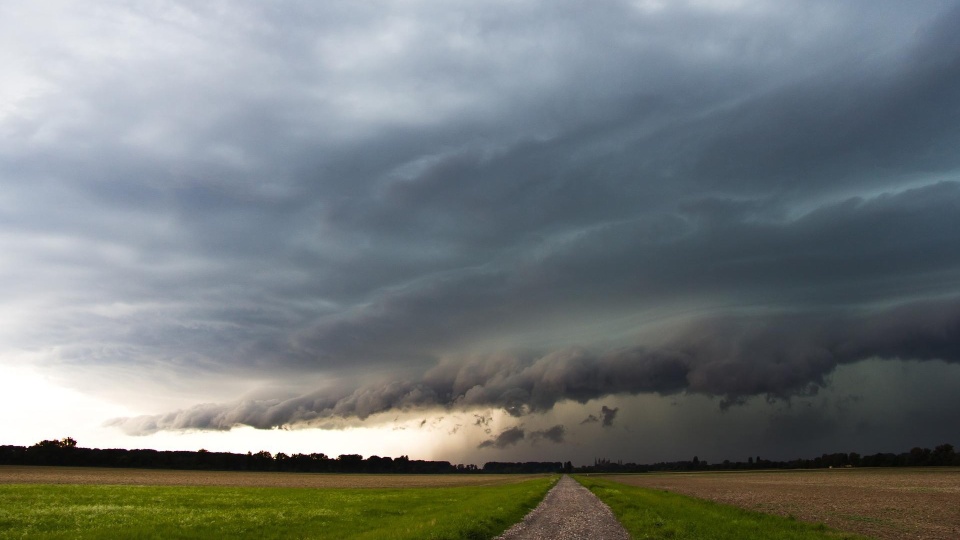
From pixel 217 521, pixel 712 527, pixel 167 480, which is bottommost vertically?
pixel 167 480

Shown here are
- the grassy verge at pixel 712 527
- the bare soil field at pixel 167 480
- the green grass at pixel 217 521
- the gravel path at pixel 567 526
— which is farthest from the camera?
the bare soil field at pixel 167 480

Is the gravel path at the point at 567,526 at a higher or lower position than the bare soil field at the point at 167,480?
higher

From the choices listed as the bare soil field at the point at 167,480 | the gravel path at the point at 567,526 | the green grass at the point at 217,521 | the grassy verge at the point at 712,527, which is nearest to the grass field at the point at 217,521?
the green grass at the point at 217,521


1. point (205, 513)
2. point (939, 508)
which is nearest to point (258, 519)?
point (205, 513)

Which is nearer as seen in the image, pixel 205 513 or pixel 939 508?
pixel 205 513

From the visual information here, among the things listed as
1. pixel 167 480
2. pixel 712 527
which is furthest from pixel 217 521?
pixel 167 480

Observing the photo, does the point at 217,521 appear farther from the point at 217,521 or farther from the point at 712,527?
the point at 712,527

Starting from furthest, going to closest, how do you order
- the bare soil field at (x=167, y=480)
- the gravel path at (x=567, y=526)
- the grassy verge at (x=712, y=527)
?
the bare soil field at (x=167, y=480), the grassy verge at (x=712, y=527), the gravel path at (x=567, y=526)

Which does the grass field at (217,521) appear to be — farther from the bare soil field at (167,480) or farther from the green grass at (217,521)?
the bare soil field at (167,480)

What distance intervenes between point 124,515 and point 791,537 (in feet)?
116

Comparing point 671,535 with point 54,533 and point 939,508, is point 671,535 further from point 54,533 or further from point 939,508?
point 939,508

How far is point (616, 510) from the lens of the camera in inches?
1615

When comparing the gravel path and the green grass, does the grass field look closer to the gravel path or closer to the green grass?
the green grass

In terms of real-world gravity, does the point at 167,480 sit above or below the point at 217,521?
below
